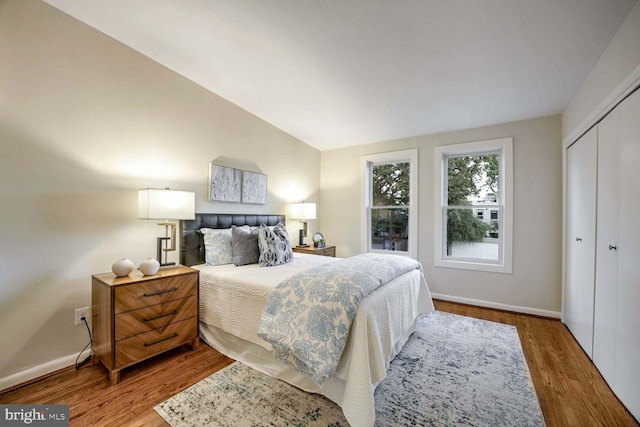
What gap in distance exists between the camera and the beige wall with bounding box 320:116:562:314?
3.08 metres

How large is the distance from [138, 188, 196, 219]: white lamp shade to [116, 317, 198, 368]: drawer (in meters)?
0.91

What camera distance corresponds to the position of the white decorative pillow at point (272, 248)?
8.56 feet

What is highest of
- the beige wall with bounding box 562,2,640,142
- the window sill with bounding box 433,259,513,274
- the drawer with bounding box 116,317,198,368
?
the beige wall with bounding box 562,2,640,142

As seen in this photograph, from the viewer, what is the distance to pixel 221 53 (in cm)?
250

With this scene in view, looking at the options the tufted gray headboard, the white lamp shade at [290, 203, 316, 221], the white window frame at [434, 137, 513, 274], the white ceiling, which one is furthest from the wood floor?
the white ceiling

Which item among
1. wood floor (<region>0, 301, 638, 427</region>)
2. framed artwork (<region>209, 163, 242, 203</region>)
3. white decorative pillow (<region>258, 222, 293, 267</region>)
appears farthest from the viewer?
framed artwork (<region>209, 163, 242, 203</region>)

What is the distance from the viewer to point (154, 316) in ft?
6.61

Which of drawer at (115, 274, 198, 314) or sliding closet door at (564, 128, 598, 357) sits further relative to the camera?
sliding closet door at (564, 128, 598, 357)

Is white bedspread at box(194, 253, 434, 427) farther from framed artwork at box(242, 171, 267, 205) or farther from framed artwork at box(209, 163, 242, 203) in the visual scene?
framed artwork at box(242, 171, 267, 205)

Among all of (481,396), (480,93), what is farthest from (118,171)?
(480,93)

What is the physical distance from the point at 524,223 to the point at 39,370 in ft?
16.0

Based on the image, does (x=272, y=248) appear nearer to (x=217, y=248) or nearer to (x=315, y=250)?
(x=217, y=248)

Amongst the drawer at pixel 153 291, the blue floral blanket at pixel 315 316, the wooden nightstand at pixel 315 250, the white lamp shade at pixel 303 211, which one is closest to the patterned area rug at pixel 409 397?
the blue floral blanket at pixel 315 316

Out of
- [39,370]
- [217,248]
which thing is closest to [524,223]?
[217,248]
